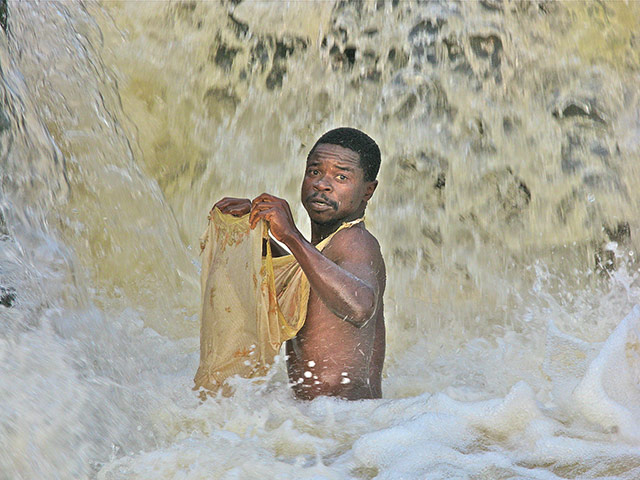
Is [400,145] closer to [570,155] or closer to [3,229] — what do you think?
[570,155]

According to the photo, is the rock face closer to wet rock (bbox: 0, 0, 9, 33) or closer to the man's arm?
wet rock (bbox: 0, 0, 9, 33)

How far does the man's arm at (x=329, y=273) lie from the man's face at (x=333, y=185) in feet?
0.68

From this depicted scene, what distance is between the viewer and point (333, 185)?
3197mm

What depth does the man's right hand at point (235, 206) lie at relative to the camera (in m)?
3.13

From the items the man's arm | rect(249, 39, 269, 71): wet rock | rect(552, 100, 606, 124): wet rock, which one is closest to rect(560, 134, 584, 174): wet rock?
rect(552, 100, 606, 124): wet rock

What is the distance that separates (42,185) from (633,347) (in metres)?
2.33

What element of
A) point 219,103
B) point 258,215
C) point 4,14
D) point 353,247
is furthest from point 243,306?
point 219,103

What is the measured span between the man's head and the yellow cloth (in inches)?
3.3

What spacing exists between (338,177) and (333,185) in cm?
4

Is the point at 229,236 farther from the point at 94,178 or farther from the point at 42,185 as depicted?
the point at 94,178

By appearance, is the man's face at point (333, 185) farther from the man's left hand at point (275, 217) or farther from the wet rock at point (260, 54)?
the wet rock at point (260, 54)

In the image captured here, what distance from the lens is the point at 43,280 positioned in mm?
3049

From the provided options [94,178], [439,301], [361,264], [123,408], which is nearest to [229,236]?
[361,264]

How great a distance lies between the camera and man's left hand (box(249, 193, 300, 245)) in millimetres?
2912
